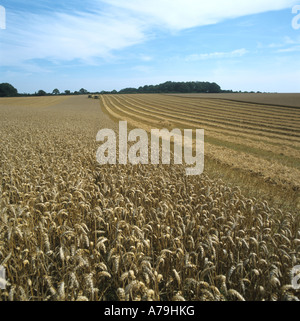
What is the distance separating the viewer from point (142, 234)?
4.28 m

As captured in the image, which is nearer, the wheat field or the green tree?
the wheat field

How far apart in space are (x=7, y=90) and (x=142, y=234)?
153 m

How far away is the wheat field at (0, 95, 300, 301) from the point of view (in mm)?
3500

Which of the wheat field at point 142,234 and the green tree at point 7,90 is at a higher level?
the green tree at point 7,90

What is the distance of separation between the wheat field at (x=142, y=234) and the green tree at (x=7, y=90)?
455ft

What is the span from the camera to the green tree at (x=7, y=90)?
12731cm

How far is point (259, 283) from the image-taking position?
388 cm

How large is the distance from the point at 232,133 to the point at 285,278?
71.1ft

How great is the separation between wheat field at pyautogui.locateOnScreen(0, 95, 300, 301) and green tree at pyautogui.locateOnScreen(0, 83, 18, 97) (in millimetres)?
138534

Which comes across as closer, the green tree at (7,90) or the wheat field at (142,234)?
the wheat field at (142,234)

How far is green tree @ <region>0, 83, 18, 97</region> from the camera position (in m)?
127

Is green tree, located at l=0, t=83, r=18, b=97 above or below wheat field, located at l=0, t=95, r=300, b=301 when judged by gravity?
above

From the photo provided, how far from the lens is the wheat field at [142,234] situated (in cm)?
350
